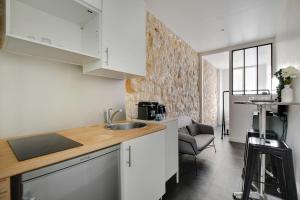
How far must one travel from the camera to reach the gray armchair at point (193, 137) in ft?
7.71

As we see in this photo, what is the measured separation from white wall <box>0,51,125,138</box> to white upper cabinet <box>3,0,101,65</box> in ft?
0.36

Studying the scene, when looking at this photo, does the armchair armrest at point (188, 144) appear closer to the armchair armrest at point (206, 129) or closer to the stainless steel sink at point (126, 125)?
the stainless steel sink at point (126, 125)

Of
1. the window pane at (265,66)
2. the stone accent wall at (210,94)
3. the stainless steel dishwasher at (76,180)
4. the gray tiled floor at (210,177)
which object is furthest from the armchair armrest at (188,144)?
the window pane at (265,66)

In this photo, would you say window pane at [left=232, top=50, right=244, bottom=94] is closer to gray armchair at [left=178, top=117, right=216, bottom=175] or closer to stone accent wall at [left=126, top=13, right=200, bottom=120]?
stone accent wall at [left=126, top=13, right=200, bottom=120]

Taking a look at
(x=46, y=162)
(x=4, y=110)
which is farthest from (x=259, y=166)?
(x=4, y=110)

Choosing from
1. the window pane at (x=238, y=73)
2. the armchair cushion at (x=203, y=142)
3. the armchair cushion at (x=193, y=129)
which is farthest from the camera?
the window pane at (x=238, y=73)

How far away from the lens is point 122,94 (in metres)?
2.02

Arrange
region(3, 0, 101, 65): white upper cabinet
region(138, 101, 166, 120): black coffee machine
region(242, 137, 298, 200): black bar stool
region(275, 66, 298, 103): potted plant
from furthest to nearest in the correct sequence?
region(138, 101, 166, 120): black coffee machine → region(275, 66, 298, 103): potted plant → region(242, 137, 298, 200): black bar stool → region(3, 0, 101, 65): white upper cabinet

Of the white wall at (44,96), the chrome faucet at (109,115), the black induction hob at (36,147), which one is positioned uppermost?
the white wall at (44,96)

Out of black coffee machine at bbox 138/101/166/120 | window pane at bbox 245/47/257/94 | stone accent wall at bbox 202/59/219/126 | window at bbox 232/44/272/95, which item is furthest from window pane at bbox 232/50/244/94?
black coffee machine at bbox 138/101/166/120

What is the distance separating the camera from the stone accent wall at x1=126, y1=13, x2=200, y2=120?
2.28m

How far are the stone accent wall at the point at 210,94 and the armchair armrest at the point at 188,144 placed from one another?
9.45 feet

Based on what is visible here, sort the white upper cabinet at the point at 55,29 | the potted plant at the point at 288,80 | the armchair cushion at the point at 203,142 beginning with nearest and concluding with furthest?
1. the white upper cabinet at the point at 55,29
2. the potted plant at the point at 288,80
3. the armchair cushion at the point at 203,142

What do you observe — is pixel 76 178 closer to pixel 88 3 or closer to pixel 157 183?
pixel 157 183
